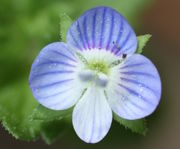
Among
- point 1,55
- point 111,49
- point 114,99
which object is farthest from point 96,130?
point 1,55

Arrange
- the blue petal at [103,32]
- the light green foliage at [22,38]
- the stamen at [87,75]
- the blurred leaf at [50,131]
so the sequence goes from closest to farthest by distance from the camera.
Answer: the blue petal at [103,32] → the stamen at [87,75] → the blurred leaf at [50,131] → the light green foliage at [22,38]

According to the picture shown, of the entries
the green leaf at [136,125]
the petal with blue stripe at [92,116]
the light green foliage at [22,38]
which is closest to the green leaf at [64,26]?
the petal with blue stripe at [92,116]

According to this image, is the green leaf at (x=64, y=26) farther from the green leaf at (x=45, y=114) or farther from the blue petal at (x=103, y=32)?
the green leaf at (x=45, y=114)

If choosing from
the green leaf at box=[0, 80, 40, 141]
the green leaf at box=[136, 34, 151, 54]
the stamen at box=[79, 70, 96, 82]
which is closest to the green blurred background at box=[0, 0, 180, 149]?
the green leaf at box=[0, 80, 40, 141]

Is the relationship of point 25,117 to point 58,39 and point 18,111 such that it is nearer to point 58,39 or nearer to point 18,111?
point 18,111

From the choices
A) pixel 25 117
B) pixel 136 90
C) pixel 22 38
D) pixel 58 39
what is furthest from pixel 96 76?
pixel 22 38

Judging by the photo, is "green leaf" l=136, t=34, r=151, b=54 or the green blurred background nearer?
"green leaf" l=136, t=34, r=151, b=54

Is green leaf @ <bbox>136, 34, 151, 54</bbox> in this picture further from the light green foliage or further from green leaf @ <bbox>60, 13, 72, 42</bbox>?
the light green foliage
